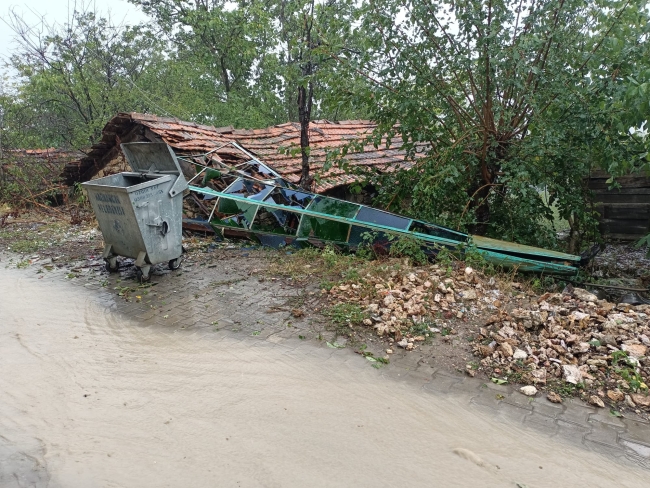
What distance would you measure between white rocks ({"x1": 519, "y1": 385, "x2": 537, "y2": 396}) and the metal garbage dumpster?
4.88 m

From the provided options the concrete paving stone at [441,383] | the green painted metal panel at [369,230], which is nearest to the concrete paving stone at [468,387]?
the concrete paving stone at [441,383]

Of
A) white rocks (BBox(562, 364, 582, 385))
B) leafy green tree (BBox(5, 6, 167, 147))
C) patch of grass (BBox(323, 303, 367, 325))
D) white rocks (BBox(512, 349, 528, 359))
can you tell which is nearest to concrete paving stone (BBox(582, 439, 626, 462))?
Result: white rocks (BBox(562, 364, 582, 385))

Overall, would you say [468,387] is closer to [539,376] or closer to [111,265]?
[539,376]

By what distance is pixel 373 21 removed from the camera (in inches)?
271

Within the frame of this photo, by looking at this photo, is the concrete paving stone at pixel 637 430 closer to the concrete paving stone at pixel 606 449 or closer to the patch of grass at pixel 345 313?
the concrete paving stone at pixel 606 449

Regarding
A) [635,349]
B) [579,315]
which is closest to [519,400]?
[635,349]

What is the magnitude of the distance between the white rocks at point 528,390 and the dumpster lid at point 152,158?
17.8ft

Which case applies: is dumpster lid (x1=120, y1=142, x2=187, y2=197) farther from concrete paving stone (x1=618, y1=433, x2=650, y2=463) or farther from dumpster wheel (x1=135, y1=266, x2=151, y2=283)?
concrete paving stone (x1=618, y1=433, x2=650, y2=463)

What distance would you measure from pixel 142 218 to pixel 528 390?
4981 millimetres

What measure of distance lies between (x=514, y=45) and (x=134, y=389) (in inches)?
245

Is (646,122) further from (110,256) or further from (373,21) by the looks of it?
(110,256)

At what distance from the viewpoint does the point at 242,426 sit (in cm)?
325

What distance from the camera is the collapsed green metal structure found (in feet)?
20.4

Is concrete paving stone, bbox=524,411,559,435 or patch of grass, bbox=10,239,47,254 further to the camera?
patch of grass, bbox=10,239,47,254
